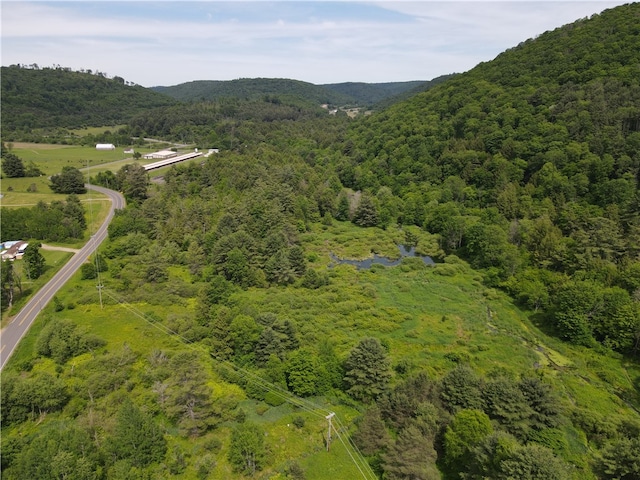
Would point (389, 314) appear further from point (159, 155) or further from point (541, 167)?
point (159, 155)

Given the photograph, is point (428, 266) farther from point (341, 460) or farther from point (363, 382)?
point (341, 460)

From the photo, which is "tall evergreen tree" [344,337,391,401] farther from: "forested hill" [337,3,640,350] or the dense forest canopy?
"forested hill" [337,3,640,350]

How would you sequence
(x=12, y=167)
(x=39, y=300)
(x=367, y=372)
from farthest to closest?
(x=12, y=167) < (x=39, y=300) < (x=367, y=372)

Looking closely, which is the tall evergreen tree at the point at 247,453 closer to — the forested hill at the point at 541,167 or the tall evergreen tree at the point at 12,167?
the forested hill at the point at 541,167

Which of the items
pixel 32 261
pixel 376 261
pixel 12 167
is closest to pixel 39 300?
pixel 32 261

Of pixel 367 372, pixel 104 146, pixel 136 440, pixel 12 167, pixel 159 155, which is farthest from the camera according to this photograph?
pixel 104 146
